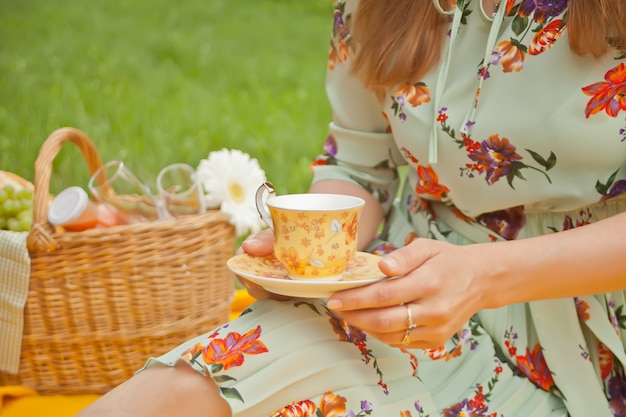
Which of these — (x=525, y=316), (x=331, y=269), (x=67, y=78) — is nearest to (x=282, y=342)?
(x=331, y=269)

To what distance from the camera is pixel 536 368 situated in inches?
56.9

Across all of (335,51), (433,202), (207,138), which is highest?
(335,51)

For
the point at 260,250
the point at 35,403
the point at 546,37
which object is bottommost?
the point at 35,403

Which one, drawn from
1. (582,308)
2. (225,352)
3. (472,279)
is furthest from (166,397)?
(582,308)

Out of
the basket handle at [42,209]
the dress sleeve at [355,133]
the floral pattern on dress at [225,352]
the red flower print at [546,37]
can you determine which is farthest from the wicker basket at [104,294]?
the red flower print at [546,37]

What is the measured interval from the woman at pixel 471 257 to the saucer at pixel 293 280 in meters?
0.02

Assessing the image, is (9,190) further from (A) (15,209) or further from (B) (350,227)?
(B) (350,227)

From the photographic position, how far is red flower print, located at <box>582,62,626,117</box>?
131 centimetres

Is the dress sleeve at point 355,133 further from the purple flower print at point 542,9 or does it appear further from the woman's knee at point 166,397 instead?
the woman's knee at point 166,397

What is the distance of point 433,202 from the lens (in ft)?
5.40

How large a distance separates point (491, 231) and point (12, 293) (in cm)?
→ 115

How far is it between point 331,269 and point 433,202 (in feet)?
1.62

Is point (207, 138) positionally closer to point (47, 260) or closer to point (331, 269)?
point (47, 260)

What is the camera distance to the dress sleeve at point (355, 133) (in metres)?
1.70
